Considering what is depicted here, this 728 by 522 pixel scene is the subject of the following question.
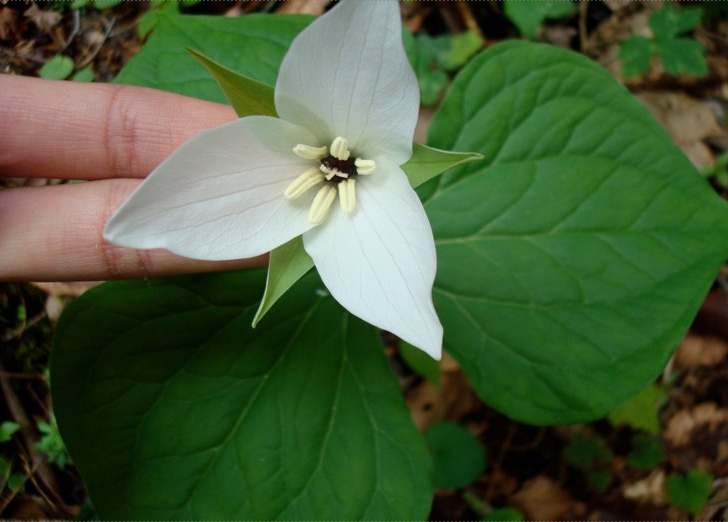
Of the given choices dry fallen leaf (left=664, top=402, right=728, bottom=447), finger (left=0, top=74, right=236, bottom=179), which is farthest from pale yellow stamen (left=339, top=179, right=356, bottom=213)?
dry fallen leaf (left=664, top=402, right=728, bottom=447)

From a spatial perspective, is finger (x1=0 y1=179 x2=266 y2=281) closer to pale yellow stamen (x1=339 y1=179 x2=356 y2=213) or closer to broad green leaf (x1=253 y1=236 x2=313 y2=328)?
broad green leaf (x1=253 y1=236 x2=313 y2=328)

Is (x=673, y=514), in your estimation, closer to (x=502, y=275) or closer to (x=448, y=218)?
(x=502, y=275)

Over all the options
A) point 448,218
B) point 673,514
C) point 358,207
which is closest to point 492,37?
point 448,218

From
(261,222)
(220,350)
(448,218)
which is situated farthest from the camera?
(448,218)

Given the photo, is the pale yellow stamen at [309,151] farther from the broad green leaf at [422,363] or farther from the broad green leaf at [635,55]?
the broad green leaf at [635,55]

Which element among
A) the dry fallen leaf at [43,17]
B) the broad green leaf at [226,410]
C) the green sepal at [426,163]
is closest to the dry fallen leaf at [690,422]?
the broad green leaf at [226,410]

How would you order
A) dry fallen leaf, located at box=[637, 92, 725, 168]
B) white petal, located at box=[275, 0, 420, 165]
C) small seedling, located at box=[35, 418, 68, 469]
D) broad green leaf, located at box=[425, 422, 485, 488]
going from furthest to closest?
1. dry fallen leaf, located at box=[637, 92, 725, 168]
2. broad green leaf, located at box=[425, 422, 485, 488]
3. small seedling, located at box=[35, 418, 68, 469]
4. white petal, located at box=[275, 0, 420, 165]

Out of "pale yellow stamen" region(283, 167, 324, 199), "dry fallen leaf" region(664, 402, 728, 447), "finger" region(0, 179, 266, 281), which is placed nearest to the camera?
"pale yellow stamen" region(283, 167, 324, 199)
